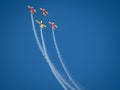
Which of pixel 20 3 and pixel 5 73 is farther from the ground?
pixel 20 3

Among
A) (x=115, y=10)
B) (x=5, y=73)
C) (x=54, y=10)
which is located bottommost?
(x=5, y=73)

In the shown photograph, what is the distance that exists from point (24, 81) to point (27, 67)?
152mm

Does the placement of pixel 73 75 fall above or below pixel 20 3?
below

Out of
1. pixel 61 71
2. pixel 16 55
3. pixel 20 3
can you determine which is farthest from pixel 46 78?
pixel 20 3

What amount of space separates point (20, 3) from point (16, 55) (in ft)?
1.87

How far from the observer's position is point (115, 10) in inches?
95.0

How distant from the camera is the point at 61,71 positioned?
236 cm

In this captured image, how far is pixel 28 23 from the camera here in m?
2.40

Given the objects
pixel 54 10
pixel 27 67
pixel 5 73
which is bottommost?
pixel 5 73

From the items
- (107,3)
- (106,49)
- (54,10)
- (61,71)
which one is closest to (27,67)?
(61,71)

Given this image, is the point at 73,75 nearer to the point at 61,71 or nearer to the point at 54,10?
the point at 61,71

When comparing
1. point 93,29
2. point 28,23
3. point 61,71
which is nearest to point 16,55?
point 28,23

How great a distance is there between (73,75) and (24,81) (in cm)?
53

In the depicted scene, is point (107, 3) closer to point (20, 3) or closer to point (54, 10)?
point (54, 10)
